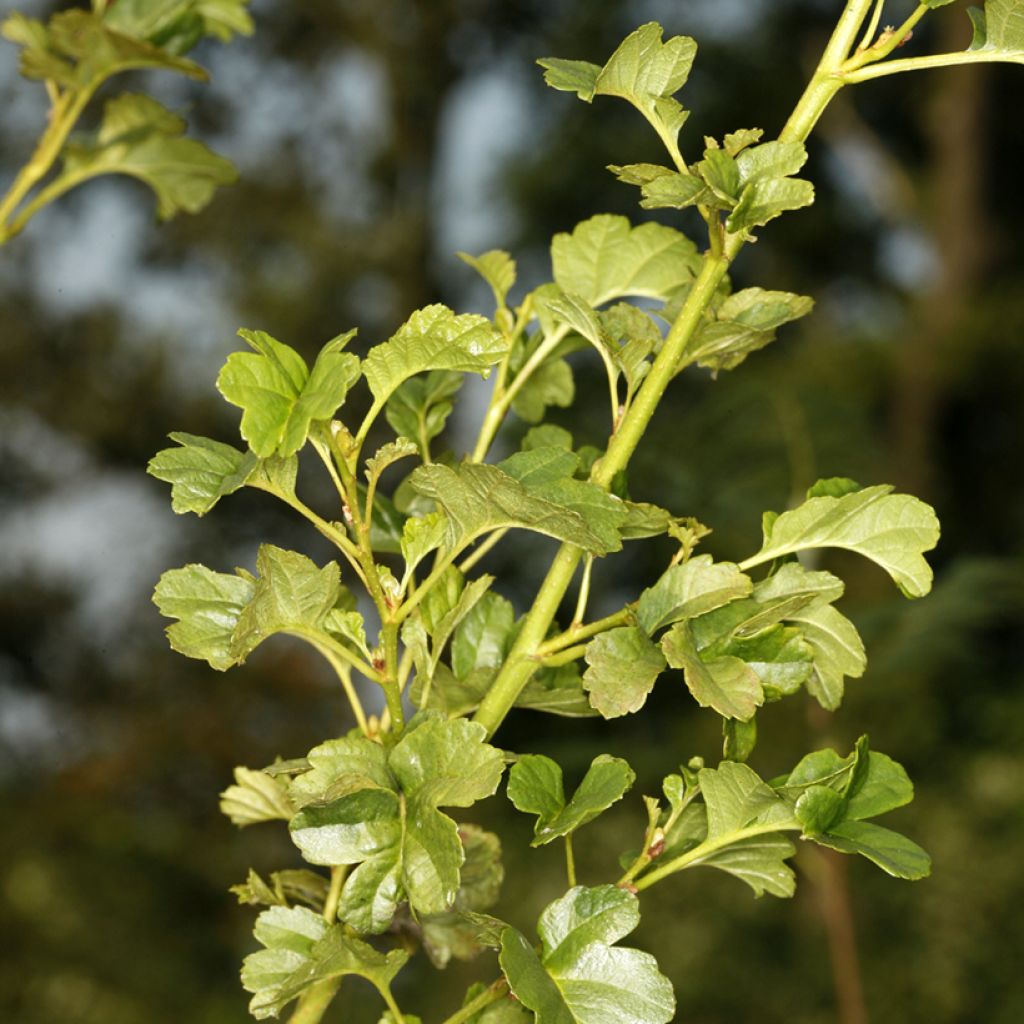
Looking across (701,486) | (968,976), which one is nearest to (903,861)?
(701,486)

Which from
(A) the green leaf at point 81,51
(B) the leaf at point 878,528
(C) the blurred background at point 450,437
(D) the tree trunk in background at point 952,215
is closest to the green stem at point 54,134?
(A) the green leaf at point 81,51

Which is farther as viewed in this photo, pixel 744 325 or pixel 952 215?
pixel 952 215

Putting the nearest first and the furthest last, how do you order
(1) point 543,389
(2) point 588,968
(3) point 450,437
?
(2) point 588,968 < (1) point 543,389 < (3) point 450,437

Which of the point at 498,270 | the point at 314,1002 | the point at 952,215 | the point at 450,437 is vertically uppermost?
the point at 498,270

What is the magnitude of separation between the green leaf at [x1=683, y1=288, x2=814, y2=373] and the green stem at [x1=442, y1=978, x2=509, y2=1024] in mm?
124

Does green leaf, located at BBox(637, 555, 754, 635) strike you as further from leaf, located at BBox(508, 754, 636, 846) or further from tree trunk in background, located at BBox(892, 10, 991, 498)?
tree trunk in background, located at BBox(892, 10, 991, 498)

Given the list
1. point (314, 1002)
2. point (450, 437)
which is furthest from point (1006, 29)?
point (450, 437)

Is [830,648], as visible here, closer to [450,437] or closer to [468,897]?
[468,897]

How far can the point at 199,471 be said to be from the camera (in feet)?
0.72

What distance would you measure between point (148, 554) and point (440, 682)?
2889 mm

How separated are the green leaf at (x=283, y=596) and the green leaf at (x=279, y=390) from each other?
0.02m

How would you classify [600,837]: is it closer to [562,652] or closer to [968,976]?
[968,976]

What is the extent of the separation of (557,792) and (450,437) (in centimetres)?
243

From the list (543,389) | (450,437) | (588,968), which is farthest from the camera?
(450,437)
